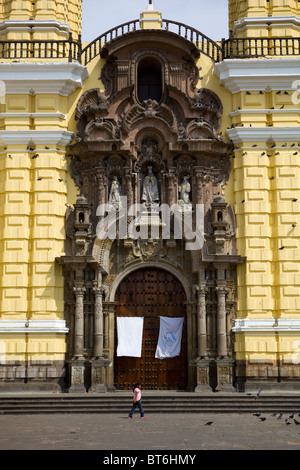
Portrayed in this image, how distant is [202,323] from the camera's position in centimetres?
2034

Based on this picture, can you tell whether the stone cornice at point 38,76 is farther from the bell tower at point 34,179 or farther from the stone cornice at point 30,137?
the stone cornice at point 30,137

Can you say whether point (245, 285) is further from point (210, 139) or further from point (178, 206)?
point (210, 139)

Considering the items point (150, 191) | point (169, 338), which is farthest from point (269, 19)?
point (169, 338)

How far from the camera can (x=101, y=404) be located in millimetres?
18203

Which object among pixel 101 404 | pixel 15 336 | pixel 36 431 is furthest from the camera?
pixel 15 336

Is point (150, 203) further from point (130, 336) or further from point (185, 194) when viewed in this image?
point (130, 336)

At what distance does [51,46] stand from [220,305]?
380 inches

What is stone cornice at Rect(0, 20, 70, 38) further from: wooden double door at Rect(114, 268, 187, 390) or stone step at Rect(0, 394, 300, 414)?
stone step at Rect(0, 394, 300, 414)

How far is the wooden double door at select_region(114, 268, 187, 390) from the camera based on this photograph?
20.7m

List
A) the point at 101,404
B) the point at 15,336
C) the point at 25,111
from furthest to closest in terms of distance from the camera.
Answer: the point at 25,111, the point at 15,336, the point at 101,404

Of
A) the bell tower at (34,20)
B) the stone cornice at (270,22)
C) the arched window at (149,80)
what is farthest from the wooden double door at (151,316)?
the stone cornice at (270,22)

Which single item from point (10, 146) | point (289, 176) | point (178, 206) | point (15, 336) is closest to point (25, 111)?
point (10, 146)

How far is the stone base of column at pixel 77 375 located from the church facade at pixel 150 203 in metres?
0.04

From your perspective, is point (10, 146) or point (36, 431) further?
point (10, 146)
